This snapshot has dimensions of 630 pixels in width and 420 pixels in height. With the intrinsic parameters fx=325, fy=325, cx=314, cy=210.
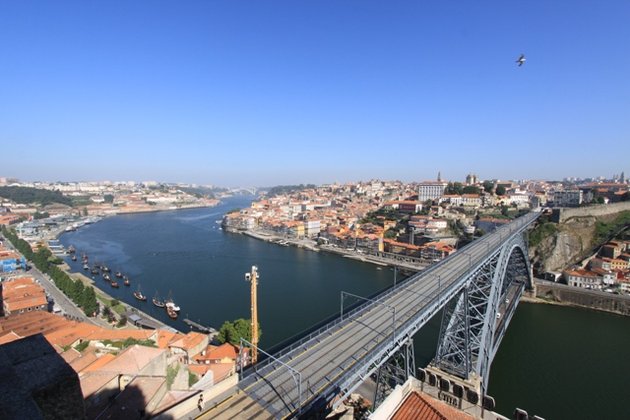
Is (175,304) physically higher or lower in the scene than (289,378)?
lower

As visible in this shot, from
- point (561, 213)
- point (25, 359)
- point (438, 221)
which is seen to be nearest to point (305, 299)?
point (25, 359)

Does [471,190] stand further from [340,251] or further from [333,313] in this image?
[333,313]

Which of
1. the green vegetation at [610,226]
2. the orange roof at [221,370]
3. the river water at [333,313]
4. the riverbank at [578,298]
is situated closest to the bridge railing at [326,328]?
the orange roof at [221,370]

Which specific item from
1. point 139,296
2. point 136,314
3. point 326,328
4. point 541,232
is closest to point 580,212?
point 541,232

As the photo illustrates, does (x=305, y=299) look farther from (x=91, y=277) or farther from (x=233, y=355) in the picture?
(x=91, y=277)

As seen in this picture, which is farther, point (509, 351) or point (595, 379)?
point (509, 351)
